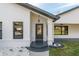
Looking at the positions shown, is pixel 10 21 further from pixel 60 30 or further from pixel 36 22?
pixel 60 30

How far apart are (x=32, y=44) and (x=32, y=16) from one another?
79 centimetres

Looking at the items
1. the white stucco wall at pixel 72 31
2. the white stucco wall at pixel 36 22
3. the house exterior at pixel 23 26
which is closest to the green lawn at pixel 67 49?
the white stucco wall at pixel 72 31

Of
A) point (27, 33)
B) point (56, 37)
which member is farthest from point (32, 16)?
point (56, 37)

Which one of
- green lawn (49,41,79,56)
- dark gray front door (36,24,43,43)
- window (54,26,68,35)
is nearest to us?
window (54,26,68,35)

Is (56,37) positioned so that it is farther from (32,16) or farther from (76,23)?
(32,16)

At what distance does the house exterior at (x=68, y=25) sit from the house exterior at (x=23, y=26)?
283mm

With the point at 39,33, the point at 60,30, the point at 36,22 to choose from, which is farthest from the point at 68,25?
the point at 36,22

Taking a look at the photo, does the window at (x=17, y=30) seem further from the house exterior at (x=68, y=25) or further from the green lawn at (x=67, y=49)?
the house exterior at (x=68, y=25)

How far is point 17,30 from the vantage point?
4281mm

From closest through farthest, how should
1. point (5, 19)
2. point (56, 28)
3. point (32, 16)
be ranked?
point (56, 28), point (5, 19), point (32, 16)

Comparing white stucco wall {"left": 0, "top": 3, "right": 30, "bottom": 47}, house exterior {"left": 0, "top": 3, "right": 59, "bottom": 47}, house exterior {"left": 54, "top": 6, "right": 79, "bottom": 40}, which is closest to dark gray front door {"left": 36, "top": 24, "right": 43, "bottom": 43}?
house exterior {"left": 0, "top": 3, "right": 59, "bottom": 47}

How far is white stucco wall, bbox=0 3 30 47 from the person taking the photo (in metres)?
3.78

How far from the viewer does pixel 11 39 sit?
155 inches

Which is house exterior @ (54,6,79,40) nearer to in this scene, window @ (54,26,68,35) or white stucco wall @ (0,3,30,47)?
window @ (54,26,68,35)
